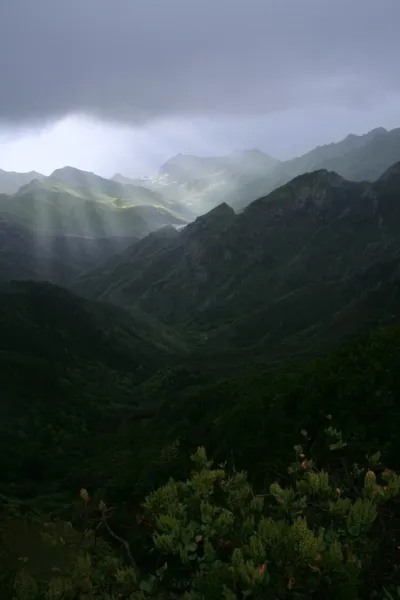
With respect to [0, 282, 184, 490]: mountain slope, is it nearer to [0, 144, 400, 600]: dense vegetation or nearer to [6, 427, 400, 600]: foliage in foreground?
[0, 144, 400, 600]: dense vegetation

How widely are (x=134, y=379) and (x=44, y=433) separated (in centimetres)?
4051

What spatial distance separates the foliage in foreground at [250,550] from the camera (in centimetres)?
630

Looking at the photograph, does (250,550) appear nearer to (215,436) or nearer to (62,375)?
(215,436)

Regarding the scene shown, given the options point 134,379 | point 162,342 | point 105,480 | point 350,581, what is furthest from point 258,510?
point 162,342

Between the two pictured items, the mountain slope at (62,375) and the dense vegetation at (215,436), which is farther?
the mountain slope at (62,375)

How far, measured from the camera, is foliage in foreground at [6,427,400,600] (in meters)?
6.30

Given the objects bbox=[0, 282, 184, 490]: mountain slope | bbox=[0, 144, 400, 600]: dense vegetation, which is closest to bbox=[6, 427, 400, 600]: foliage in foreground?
bbox=[0, 144, 400, 600]: dense vegetation

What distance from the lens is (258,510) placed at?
7859 millimetres

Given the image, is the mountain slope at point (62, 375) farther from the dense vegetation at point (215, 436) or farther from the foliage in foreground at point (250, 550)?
the foliage in foreground at point (250, 550)

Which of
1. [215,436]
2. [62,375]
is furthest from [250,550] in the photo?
[62,375]

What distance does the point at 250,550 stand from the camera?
637 cm

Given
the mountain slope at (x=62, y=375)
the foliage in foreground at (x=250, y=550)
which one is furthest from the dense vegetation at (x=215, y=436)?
the mountain slope at (x=62, y=375)

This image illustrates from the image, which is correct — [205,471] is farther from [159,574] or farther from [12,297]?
[12,297]

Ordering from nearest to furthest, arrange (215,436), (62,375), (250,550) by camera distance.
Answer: (250,550) < (215,436) < (62,375)
